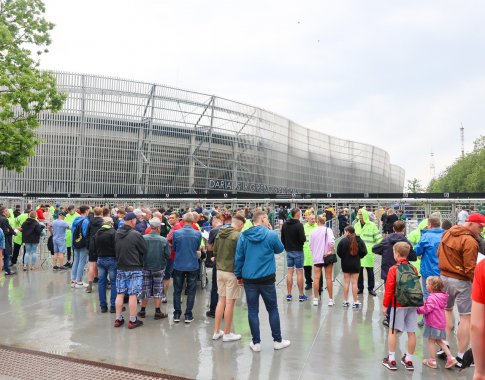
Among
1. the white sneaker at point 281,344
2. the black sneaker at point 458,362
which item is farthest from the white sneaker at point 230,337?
the black sneaker at point 458,362

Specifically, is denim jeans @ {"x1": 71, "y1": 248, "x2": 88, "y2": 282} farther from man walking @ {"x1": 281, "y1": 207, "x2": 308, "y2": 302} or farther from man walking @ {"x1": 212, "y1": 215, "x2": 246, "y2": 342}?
man walking @ {"x1": 281, "y1": 207, "x2": 308, "y2": 302}

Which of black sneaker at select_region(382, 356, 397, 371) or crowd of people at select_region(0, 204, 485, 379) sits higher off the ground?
crowd of people at select_region(0, 204, 485, 379)

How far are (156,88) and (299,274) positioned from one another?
32.5 m

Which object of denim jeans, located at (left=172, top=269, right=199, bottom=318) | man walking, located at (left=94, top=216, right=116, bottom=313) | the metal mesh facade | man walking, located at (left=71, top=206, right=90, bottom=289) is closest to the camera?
denim jeans, located at (left=172, top=269, right=199, bottom=318)

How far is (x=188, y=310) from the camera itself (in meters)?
7.10

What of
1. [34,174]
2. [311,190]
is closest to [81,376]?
[34,174]

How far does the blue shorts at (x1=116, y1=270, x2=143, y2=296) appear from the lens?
6805mm

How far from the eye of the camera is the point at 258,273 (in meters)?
5.71

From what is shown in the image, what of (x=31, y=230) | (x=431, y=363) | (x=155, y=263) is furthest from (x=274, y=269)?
(x=31, y=230)

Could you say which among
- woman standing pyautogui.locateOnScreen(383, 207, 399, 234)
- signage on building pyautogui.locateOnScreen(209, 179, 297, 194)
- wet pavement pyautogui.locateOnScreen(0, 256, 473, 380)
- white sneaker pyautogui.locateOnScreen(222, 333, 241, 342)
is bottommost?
wet pavement pyautogui.locateOnScreen(0, 256, 473, 380)

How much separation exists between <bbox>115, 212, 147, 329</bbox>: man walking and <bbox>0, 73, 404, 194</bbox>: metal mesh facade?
2938 cm

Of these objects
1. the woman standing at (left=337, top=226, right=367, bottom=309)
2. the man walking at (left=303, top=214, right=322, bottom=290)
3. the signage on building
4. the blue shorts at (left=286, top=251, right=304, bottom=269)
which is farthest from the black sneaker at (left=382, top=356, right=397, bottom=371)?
the signage on building

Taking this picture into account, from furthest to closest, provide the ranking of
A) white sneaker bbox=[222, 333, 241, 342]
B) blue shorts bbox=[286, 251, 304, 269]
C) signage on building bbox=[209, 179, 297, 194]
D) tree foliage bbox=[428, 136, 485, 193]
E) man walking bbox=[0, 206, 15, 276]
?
1. tree foliage bbox=[428, 136, 485, 193]
2. signage on building bbox=[209, 179, 297, 194]
3. man walking bbox=[0, 206, 15, 276]
4. blue shorts bbox=[286, 251, 304, 269]
5. white sneaker bbox=[222, 333, 241, 342]

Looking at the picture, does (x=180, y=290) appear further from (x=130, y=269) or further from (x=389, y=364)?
(x=389, y=364)
